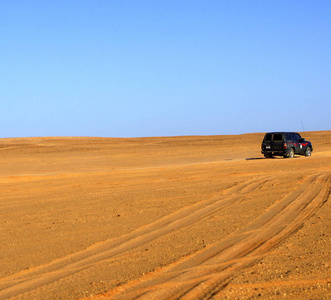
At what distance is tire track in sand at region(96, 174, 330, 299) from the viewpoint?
Result: 5988 millimetres

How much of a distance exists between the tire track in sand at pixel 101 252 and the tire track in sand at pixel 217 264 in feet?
3.73

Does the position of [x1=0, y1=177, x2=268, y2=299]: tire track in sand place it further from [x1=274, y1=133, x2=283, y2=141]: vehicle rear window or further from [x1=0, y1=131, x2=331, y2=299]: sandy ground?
[x1=274, y1=133, x2=283, y2=141]: vehicle rear window

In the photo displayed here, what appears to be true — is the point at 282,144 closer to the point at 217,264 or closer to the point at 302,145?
the point at 302,145

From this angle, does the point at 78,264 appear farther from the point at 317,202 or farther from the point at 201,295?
the point at 317,202

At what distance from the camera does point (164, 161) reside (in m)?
36.1

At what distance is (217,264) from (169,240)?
70.2 inches

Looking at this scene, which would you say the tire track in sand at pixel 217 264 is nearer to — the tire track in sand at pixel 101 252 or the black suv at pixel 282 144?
the tire track in sand at pixel 101 252

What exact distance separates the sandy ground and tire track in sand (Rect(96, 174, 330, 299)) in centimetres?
1

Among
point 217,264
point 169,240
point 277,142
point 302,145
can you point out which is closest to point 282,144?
point 277,142

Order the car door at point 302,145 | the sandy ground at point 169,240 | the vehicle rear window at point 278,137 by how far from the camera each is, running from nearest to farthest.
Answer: the sandy ground at point 169,240
the vehicle rear window at point 278,137
the car door at point 302,145

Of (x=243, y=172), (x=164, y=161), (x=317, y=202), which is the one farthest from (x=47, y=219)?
(x=164, y=161)

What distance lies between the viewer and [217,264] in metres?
7.11

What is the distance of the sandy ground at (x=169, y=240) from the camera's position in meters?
6.22

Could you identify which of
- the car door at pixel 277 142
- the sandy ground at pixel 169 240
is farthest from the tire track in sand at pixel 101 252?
the car door at pixel 277 142
